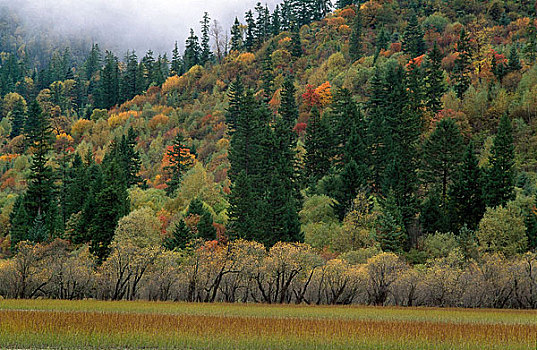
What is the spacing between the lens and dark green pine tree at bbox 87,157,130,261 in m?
72.9

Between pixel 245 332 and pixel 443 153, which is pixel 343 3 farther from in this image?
pixel 245 332

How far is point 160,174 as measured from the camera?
11625 centimetres

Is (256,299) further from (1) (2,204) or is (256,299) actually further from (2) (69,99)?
(2) (69,99)

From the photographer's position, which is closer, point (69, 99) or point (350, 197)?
point (350, 197)

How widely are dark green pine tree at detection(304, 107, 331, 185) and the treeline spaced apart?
3094 centimetres

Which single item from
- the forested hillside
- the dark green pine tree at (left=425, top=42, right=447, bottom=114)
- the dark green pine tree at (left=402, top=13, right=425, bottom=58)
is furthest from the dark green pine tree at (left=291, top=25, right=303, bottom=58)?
the dark green pine tree at (left=425, top=42, right=447, bottom=114)

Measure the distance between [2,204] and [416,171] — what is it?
282 ft

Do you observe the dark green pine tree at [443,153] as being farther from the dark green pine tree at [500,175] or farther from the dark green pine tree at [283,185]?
the dark green pine tree at [283,185]

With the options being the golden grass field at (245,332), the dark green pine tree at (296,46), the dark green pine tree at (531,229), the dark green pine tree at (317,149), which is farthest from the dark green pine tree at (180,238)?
the dark green pine tree at (296,46)

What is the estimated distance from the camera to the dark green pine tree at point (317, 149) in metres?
91.5

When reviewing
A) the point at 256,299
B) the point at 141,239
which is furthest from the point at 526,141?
the point at 141,239

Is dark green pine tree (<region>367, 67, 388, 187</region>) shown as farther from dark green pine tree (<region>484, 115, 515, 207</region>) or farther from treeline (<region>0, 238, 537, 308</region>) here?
treeline (<region>0, 238, 537, 308</region>)

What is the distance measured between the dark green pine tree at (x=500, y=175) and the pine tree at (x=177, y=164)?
57.4 metres

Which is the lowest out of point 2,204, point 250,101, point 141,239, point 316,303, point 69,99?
point 316,303
